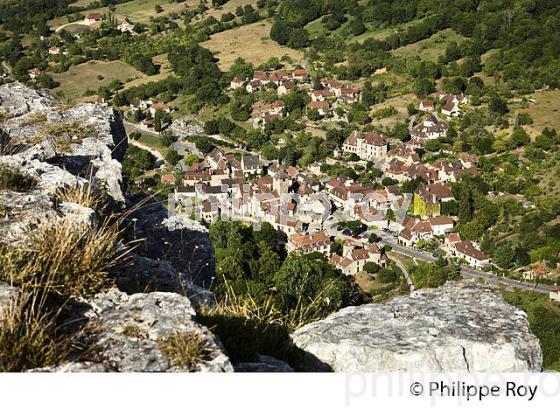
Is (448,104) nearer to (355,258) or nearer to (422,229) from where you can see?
(422,229)

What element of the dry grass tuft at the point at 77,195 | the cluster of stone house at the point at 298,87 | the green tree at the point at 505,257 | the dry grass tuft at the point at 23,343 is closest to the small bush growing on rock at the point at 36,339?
the dry grass tuft at the point at 23,343

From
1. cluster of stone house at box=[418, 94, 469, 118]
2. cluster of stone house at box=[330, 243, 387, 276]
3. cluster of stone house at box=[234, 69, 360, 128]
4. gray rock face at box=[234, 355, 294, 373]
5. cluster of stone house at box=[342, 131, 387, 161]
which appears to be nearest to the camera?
gray rock face at box=[234, 355, 294, 373]

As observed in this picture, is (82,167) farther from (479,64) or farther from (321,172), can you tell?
(479,64)

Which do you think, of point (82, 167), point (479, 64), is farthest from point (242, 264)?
point (479, 64)

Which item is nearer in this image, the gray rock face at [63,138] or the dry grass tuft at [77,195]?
the dry grass tuft at [77,195]

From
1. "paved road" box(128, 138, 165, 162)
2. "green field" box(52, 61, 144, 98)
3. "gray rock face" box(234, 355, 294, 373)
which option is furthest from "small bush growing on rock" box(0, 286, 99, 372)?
"green field" box(52, 61, 144, 98)

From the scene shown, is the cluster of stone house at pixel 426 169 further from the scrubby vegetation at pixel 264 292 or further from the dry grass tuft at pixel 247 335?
the dry grass tuft at pixel 247 335

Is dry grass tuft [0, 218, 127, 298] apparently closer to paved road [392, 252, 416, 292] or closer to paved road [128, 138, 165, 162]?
paved road [392, 252, 416, 292]
